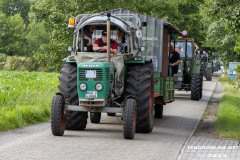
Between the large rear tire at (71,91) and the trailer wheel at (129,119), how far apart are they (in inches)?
50.3

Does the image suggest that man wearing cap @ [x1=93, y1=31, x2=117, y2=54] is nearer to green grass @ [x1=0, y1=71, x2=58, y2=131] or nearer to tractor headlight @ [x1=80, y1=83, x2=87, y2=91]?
tractor headlight @ [x1=80, y1=83, x2=87, y2=91]

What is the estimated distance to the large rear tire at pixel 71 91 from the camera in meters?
13.9

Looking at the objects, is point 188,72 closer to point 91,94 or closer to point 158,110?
point 158,110

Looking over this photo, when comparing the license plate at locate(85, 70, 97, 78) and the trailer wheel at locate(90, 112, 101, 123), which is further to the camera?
the trailer wheel at locate(90, 112, 101, 123)

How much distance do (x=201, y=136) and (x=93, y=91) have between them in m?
2.91

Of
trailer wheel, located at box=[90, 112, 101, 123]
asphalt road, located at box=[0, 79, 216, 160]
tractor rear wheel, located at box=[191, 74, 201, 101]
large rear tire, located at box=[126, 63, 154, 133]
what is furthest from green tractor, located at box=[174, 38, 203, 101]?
large rear tire, located at box=[126, 63, 154, 133]

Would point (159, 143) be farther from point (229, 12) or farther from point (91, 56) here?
point (229, 12)

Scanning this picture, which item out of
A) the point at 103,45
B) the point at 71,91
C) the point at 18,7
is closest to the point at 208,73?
the point at 103,45

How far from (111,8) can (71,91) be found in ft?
52.9

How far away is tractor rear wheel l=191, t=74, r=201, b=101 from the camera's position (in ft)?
87.2

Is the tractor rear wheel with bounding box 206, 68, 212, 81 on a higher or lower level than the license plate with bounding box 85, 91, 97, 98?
lower

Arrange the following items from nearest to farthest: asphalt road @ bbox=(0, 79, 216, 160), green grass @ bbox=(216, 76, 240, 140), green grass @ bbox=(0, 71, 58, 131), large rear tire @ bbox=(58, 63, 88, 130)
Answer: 1. asphalt road @ bbox=(0, 79, 216, 160)
2. large rear tire @ bbox=(58, 63, 88, 130)
3. green grass @ bbox=(216, 76, 240, 140)
4. green grass @ bbox=(0, 71, 58, 131)

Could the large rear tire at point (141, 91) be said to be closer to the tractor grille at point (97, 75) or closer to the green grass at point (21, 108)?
the tractor grille at point (97, 75)

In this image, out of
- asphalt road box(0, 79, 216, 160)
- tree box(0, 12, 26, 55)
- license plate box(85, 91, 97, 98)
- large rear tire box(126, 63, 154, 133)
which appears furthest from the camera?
tree box(0, 12, 26, 55)
